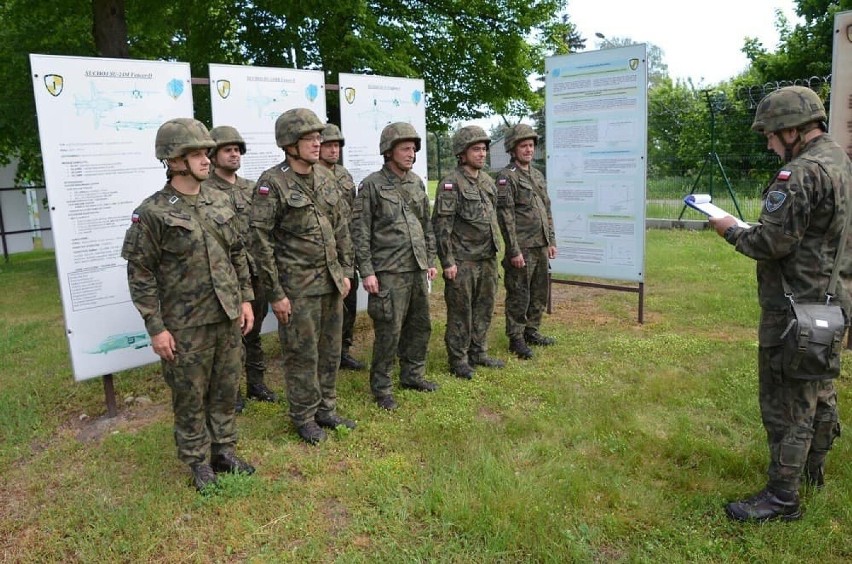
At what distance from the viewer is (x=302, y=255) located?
4.19 m

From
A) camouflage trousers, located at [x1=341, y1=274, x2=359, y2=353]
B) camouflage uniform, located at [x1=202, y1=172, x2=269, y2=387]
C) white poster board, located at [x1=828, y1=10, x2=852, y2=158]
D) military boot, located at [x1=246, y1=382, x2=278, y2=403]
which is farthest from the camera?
camouflage trousers, located at [x1=341, y1=274, x2=359, y2=353]

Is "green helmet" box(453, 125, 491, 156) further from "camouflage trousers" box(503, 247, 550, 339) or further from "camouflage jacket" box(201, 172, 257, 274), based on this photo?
"camouflage jacket" box(201, 172, 257, 274)

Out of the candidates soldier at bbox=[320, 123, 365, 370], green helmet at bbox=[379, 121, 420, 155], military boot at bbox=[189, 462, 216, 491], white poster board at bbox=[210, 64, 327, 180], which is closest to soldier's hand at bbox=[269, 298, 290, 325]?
military boot at bbox=[189, 462, 216, 491]

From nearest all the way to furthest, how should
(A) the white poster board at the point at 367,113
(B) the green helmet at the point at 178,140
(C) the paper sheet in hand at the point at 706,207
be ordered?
(C) the paper sheet in hand at the point at 706,207 < (B) the green helmet at the point at 178,140 < (A) the white poster board at the point at 367,113

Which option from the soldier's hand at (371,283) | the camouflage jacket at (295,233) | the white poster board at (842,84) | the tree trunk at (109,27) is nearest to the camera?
the camouflage jacket at (295,233)

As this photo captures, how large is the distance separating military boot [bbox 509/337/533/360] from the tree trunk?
299 inches

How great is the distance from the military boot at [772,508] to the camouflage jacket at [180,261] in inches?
112

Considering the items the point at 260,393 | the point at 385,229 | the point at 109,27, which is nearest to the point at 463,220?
the point at 385,229

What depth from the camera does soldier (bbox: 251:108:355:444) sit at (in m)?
4.07

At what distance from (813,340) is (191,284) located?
10.2 ft

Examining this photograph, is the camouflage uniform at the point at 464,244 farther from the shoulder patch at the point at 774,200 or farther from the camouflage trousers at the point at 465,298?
the shoulder patch at the point at 774,200

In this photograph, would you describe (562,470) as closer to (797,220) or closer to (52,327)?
(797,220)

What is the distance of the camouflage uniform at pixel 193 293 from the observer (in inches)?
134

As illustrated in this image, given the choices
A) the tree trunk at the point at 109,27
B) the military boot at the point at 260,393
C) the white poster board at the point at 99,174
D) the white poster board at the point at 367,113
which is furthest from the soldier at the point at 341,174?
the tree trunk at the point at 109,27
